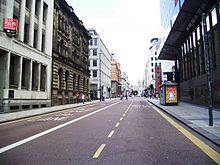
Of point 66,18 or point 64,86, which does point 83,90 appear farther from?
point 66,18

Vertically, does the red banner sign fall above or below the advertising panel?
above

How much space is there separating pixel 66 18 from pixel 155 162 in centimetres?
3660

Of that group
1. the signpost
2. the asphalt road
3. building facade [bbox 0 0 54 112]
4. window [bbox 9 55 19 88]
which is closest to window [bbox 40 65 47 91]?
building facade [bbox 0 0 54 112]

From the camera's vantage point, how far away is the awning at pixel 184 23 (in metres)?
21.3

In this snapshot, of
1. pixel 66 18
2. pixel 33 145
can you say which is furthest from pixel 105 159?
pixel 66 18

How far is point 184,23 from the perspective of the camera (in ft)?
87.5

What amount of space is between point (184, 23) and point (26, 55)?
19684 mm

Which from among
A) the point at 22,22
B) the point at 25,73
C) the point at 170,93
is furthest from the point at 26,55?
the point at 170,93

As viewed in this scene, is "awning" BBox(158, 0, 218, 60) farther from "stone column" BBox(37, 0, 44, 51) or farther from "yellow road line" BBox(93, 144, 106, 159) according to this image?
"yellow road line" BBox(93, 144, 106, 159)

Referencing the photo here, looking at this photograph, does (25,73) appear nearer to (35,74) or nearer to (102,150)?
(35,74)

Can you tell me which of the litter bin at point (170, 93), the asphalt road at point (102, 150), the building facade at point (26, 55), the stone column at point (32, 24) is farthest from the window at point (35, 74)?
the asphalt road at point (102, 150)

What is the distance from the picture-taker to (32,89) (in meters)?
25.6

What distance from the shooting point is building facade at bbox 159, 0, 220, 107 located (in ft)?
65.3

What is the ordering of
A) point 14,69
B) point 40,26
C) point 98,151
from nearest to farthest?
point 98,151 < point 14,69 < point 40,26
